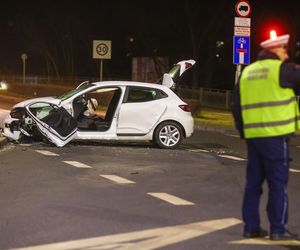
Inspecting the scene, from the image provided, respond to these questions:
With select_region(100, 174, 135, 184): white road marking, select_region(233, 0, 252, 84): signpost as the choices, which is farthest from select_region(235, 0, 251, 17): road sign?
select_region(100, 174, 135, 184): white road marking

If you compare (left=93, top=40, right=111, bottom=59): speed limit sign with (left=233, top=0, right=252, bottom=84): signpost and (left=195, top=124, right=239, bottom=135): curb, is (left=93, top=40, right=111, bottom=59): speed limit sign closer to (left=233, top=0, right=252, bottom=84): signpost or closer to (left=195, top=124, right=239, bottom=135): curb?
(left=195, top=124, right=239, bottom=135): curb

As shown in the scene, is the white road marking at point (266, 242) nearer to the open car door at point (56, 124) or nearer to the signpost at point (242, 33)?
the open car door at point (56, 124)

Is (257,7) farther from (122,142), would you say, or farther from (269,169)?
(269,169)

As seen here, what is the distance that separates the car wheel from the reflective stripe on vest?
777 centimetres

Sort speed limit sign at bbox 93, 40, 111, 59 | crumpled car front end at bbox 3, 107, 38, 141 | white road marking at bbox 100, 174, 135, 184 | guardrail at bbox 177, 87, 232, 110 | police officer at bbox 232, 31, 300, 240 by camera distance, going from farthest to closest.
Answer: guardrail at bbox 177, 87, 232, 110 < speed limit sign at bbox 93, 40, 111, 59 < crumpled car front end at bbox 3, 107, 38, 141 < white road marking at bbox 100, 174, 135, 184 < police officer at bbox 232, 31, 300, 240

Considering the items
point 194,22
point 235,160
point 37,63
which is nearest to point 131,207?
point 235,160

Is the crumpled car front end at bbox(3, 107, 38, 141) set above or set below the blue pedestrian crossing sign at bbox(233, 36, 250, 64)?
below

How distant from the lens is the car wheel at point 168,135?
13.6 metres

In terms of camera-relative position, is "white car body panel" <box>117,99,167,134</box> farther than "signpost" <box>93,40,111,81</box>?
No

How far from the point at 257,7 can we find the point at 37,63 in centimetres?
4623

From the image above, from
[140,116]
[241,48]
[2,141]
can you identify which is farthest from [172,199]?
[241,48]

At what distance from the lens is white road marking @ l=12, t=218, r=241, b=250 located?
5.82 metres

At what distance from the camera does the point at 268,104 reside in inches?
225

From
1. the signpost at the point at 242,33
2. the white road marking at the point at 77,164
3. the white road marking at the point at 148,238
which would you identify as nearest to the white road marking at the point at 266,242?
the white road marking at the point at 148,238
